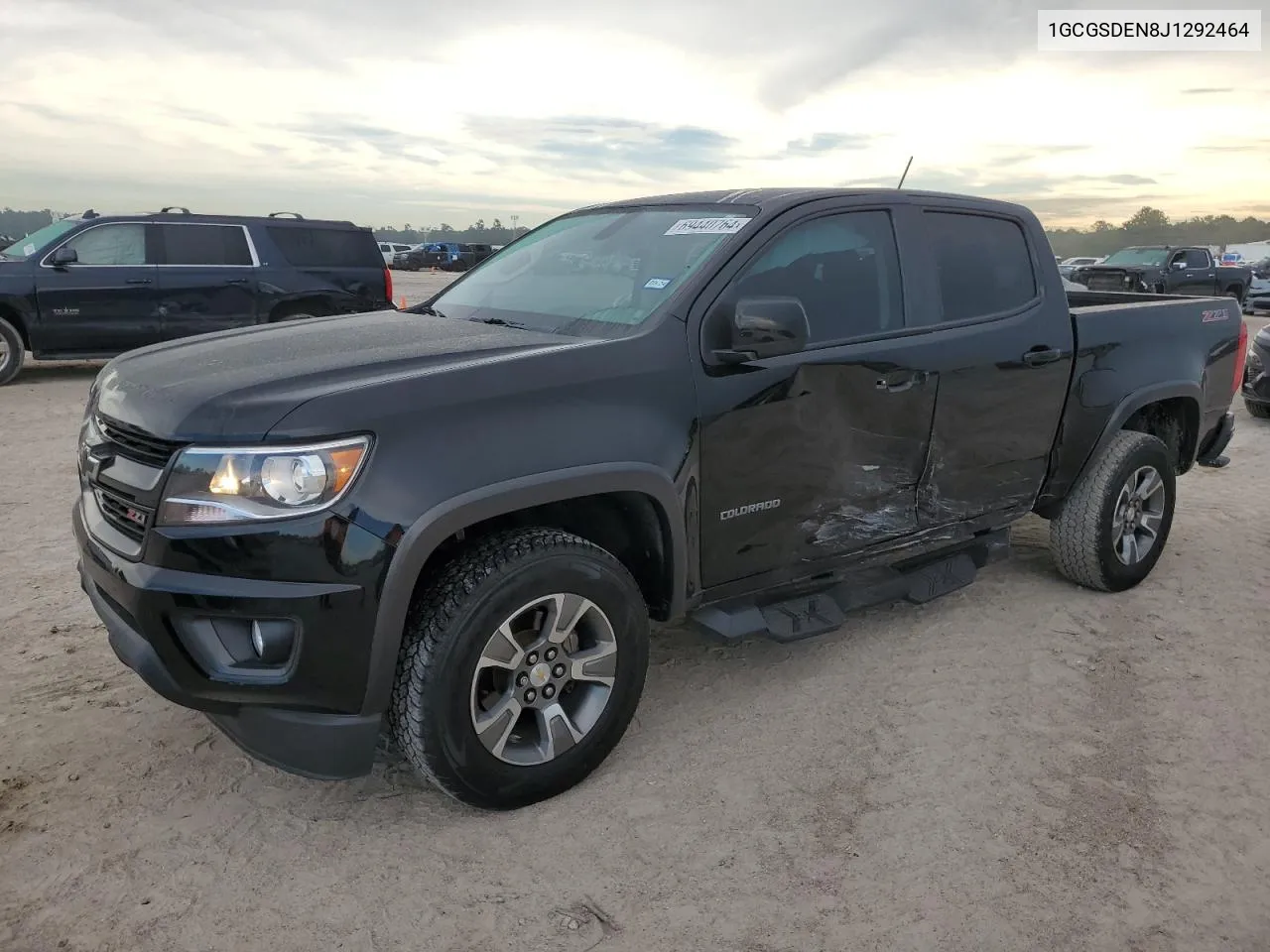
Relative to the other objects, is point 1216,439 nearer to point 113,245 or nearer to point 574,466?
point 574,466

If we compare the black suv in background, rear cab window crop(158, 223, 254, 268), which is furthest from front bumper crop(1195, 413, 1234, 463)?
rear cab window crop(158, 223, 254, 268)

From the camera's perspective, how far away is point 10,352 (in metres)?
10.6

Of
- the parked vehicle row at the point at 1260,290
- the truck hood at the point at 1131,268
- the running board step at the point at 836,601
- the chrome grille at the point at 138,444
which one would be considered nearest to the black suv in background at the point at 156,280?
the chrome grille at the point at 138,444

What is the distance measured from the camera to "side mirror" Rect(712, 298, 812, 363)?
3094 millimetres

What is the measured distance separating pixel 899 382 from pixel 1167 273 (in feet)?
67.8

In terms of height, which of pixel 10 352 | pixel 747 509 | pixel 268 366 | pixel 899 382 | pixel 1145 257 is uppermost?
pixel 1145 257

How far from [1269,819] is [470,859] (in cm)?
243

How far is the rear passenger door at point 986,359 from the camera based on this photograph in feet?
13.0

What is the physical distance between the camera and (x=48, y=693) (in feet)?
11.8

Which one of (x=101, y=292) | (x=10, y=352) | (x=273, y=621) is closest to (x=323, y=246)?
(x=101, y=292)

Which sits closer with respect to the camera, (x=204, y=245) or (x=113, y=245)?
(x=113, y=245)

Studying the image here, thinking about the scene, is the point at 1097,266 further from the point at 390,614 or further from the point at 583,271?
the point at 390,614

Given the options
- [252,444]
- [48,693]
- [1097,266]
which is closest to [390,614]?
[252,444]

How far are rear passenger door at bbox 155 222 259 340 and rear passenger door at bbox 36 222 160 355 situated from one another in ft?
0.49
